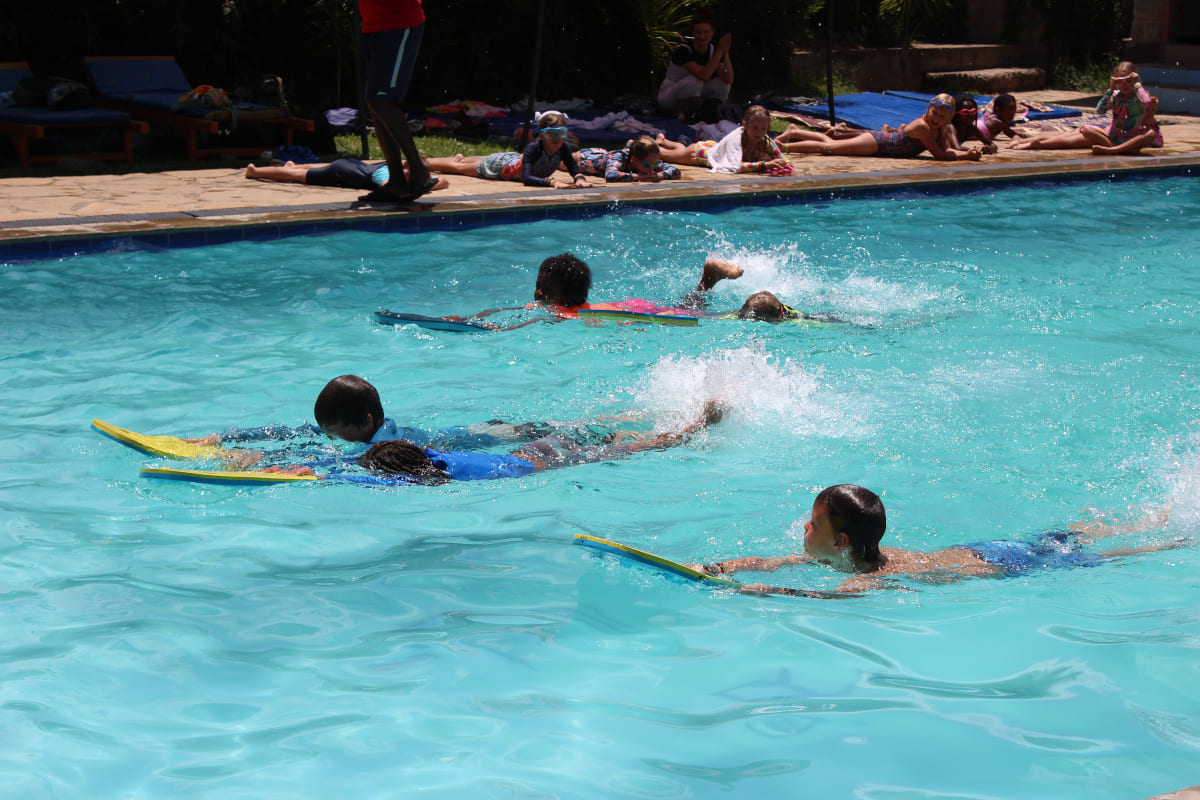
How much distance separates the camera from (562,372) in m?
6.64

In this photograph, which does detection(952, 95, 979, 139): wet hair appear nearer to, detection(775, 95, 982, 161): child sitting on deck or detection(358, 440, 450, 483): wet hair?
detection(775, 95, 982, 161): child sitting on deck

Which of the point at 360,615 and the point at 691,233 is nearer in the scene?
the point at 360,615

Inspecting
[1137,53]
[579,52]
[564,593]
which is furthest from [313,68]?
[1137,53]

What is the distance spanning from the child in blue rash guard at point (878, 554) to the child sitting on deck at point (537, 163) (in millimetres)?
7025

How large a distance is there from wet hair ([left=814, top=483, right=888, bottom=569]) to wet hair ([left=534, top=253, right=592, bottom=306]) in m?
3.57

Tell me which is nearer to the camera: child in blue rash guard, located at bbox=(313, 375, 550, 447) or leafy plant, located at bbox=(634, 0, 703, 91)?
child in blue rash guard, located at bbox=(313, 375, 550, 447)

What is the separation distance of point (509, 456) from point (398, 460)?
552 mm

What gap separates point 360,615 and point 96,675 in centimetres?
78

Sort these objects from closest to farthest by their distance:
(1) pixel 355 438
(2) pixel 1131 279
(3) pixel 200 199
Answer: (1) pixel 355 438
(2) pixel 1131 279
(3) pixel 200 199

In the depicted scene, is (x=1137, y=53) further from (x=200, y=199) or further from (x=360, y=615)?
(x=360, y=615)

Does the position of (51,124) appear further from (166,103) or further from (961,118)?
(961,118)

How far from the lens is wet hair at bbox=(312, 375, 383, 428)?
459cm

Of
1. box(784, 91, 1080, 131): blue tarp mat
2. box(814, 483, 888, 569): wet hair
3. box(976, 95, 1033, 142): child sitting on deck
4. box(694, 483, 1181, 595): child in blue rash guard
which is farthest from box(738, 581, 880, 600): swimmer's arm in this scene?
box(784, 91, 1080, 131): blue tarp mat

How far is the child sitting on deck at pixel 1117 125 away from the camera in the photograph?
1337cm
